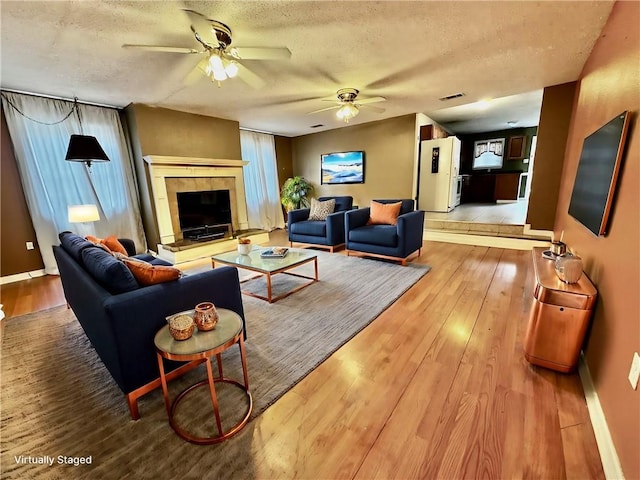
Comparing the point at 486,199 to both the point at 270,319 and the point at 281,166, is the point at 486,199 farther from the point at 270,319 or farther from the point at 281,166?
the point at 270,319

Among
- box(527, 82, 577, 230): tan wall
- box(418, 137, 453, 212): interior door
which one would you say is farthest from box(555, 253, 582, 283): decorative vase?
box(418, 137, 453, 212): interior door

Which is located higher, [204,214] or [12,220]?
[12,220]

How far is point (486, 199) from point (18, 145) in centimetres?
1046

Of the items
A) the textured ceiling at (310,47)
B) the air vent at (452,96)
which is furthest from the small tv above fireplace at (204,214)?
the air vent at (452,96)

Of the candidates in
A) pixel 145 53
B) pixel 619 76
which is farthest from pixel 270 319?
pixel 619 76

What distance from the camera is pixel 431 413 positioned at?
4.53 ft

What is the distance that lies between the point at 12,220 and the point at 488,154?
10948mm

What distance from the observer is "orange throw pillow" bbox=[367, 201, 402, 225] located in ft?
13.4

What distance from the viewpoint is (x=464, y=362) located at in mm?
1760

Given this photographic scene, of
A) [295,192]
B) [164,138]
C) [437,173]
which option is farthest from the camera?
[295,192]

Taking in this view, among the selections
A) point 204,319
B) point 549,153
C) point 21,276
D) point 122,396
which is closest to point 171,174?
point 21,276

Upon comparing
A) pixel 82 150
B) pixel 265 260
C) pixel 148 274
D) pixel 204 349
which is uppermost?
pixel 82 150

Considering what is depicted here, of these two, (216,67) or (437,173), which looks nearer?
(216,67)

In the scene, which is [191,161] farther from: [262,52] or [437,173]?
[437,173]
